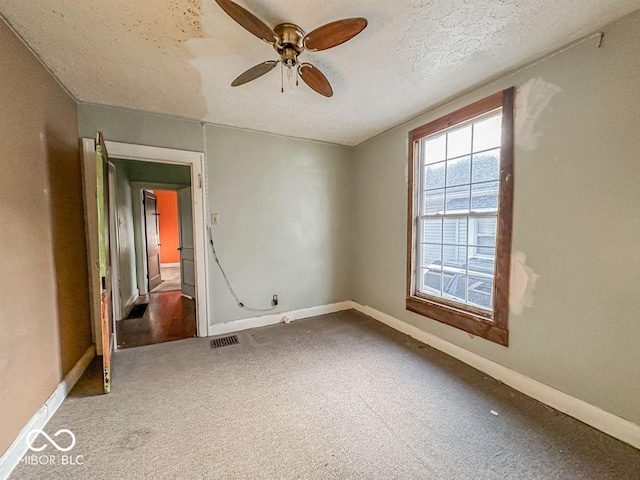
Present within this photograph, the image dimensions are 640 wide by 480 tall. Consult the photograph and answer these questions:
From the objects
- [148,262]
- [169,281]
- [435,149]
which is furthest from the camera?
[169,281]

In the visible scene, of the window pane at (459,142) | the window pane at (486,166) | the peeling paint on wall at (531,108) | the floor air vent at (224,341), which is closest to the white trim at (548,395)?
the window pane at (486,166)

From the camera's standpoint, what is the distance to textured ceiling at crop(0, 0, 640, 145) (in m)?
1.35

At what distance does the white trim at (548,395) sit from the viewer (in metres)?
1.46

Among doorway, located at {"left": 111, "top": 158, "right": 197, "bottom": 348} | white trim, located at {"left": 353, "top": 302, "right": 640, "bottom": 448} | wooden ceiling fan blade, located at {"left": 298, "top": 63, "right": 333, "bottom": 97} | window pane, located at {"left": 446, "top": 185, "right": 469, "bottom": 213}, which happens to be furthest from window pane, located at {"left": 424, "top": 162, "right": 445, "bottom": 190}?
doorway, located at {"left": 111, "top": 158, "right": 197, "bottom": 348}

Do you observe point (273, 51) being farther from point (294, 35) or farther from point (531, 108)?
point (531, 108)

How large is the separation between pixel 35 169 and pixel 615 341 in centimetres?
378

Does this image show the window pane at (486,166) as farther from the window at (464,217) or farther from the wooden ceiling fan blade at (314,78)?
the wooden ceiling fan blade at (314,78)

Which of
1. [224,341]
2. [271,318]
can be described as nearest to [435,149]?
[271,318]

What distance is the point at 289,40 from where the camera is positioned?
1.46 meters

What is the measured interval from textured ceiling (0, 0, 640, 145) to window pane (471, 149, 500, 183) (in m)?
0.60

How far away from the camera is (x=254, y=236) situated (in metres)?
3.16

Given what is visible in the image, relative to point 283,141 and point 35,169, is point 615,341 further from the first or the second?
point 35,169

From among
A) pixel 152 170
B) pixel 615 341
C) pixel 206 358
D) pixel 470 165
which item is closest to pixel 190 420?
pixel 206 358

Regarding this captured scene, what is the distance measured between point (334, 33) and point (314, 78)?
1.34 feet
